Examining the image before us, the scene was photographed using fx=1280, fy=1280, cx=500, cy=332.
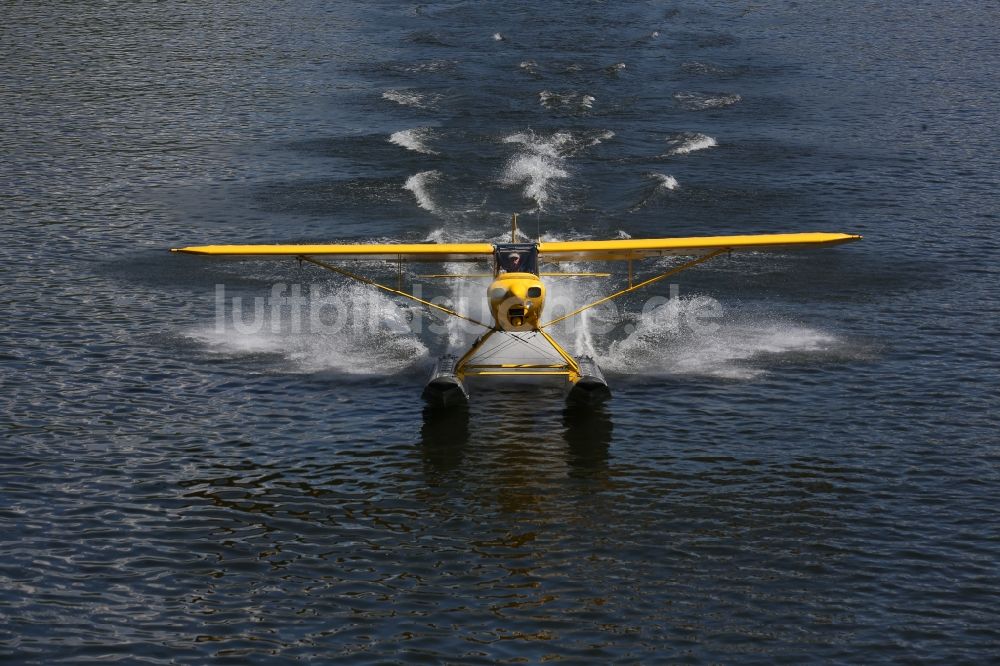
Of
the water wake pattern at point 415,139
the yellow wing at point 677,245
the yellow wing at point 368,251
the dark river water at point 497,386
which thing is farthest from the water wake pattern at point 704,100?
the yellow wing at point 368,251

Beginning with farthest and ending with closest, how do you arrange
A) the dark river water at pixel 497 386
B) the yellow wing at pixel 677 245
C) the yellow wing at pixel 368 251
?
the yellow wing at pixel 677 245
the yellow wing at pixel 368 251
the dark river water at pixel 497 386

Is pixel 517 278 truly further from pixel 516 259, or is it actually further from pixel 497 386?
pixel 497 386

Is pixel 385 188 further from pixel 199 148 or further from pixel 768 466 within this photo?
pixel 768 466

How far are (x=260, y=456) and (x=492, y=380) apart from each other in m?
8.38

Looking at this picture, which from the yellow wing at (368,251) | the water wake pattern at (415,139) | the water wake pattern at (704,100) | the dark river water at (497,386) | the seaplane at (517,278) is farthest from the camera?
the water wake pattern at (704,100)

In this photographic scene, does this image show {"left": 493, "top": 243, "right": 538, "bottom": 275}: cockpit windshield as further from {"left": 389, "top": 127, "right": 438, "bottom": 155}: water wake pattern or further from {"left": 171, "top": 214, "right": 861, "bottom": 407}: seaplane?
{"left": 389, "top": 127, "right": 438, "bottom": 155}: water wake pattern

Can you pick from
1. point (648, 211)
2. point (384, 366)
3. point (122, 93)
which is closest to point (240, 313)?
point (384, 366)

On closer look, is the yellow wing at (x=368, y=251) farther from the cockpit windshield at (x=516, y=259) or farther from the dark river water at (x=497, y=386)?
the dark river water at (x=497, y=386)

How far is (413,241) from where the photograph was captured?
53.7 metres

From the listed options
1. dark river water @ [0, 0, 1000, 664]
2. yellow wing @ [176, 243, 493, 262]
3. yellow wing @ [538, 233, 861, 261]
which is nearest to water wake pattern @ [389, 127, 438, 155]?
dark river water @ [0, 0, 1000, 664]

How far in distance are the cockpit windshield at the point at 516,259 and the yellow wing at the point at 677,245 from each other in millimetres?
2117

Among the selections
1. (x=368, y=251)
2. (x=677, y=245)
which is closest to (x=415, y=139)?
(x=368, y=251)

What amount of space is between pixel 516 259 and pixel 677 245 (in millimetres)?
5782

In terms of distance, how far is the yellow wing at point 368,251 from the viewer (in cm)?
3878
